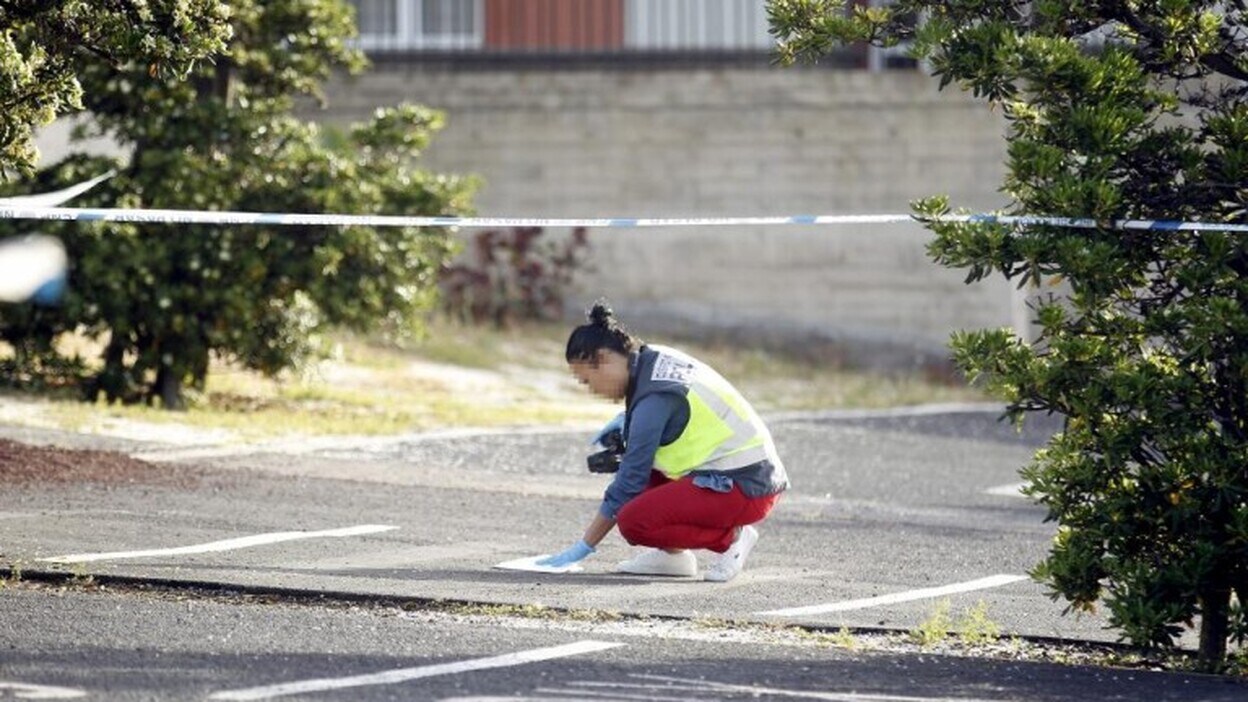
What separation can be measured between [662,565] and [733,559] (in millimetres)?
337

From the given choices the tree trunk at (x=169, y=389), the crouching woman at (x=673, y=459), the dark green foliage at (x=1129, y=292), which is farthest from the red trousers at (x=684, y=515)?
the tree trunk at (x=169, y=389)

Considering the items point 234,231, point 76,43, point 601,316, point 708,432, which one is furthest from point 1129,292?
point 234,231

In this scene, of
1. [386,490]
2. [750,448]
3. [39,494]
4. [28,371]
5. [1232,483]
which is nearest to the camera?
[1232,483]

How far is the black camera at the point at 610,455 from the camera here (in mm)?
9922

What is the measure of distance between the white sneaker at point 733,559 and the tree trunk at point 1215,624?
2.46 metres

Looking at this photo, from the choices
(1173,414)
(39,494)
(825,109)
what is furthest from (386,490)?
(825,109)

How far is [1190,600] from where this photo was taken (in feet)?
25.9

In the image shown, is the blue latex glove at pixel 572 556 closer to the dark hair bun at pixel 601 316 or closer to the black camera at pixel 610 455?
the black camera at pixel 610 455

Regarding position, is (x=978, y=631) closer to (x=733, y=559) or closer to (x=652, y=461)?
(x=733, y=559)

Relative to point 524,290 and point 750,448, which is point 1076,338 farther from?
point 524,290

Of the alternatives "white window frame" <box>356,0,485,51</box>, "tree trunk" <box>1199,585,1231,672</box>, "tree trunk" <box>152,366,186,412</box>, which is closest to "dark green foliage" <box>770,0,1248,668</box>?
"tree trunk" <box>1199,585,1231,672</box>

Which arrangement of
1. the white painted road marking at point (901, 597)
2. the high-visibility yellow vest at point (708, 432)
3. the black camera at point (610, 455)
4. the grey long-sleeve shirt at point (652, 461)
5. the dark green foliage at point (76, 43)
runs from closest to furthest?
the white painted road marking at point (901, 597) → the dark green foliage at point (76, 43) → the grey long-sleeve shirt at point (652, 461) → the high-visibility yellow vest at point (708, 432) → the black camera at point (610, 455)

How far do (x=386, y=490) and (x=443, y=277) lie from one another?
10.2 m

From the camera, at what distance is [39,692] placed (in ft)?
21.7
